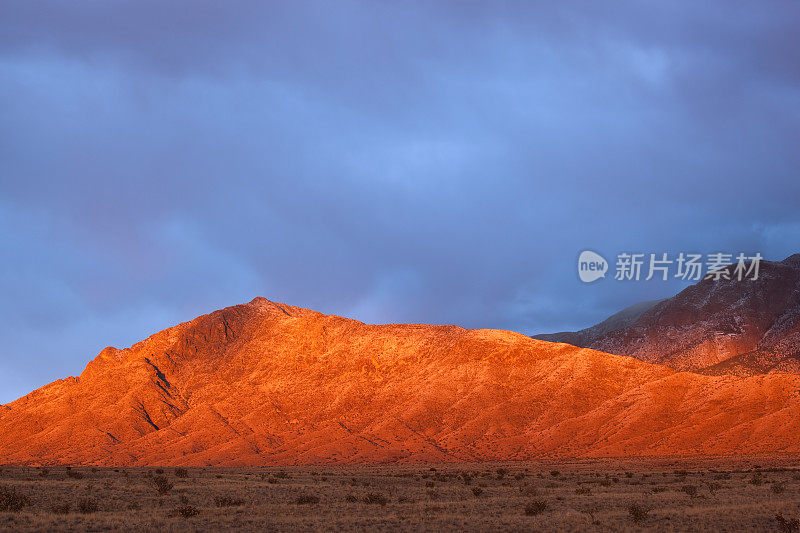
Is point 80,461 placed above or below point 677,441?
above

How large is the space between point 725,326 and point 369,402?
329 ft

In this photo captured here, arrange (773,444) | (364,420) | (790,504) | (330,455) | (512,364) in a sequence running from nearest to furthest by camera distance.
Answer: (790,504)
(773,444)
(330,455)
(364,420)
(512,364)

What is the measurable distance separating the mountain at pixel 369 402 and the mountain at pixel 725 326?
38.9m

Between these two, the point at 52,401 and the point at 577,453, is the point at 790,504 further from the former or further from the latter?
the point at 52,401

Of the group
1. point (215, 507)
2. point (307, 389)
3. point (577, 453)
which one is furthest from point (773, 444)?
point (307, 389)

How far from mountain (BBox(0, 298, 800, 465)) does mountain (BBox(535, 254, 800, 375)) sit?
38888 mm

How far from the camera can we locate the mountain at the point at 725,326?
447 ft

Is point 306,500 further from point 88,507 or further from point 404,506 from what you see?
point 88,507

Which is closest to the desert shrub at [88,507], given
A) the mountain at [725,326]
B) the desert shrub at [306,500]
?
the desert shrub at [306,500]

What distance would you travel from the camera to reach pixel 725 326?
158 meters

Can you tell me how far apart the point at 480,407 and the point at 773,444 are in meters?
45.9

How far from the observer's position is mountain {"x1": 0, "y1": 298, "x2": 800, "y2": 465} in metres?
91.2

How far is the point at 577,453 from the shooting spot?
86875 millimetres

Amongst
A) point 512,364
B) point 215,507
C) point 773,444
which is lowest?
point 773,444
